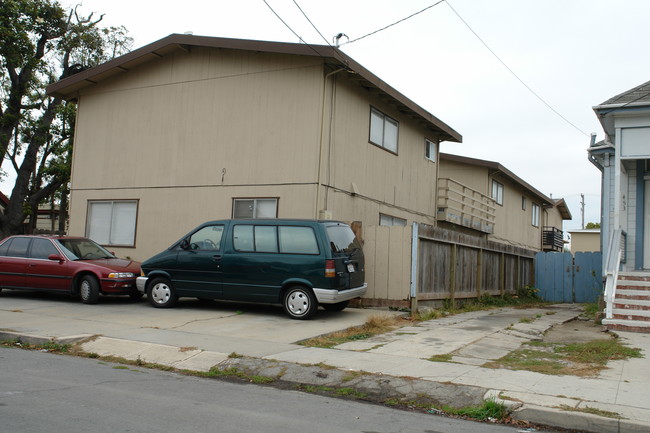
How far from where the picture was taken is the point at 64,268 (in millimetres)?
13406

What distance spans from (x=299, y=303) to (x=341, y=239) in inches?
59.9

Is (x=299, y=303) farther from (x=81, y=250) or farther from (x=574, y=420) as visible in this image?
(x=574, y=420)

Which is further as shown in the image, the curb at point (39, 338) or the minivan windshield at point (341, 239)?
the minivan windshield at point (341, 239)

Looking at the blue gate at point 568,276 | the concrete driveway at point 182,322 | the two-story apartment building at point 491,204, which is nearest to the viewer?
the concrete driveway at point 182,322

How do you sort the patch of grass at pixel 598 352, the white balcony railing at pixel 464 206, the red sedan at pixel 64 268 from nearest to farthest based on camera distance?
1. the patch of grass at pixel 598 352
2. the red sedan at pixel 64 268
3. the white balcony railing at pixel 464 206

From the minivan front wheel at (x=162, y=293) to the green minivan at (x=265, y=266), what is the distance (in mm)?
21

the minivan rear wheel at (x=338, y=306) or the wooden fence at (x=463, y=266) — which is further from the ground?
the wooden fence at (x=463, y=266)

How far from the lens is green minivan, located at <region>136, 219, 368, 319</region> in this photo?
11.2 meters

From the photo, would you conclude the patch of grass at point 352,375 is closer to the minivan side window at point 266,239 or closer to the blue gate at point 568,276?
the minivan side window at point 266,239

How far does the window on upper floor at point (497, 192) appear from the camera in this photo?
2740 cm

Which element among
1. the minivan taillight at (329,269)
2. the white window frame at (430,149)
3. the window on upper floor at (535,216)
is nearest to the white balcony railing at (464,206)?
the white window frame at (430,149)

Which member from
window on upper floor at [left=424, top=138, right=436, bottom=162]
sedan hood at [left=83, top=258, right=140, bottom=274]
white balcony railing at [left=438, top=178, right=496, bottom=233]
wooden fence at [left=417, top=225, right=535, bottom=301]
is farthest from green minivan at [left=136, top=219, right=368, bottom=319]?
white balcony railing at [left=438, top=178, right=496, bottom=233]

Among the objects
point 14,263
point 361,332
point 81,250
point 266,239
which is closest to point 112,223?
point 81,250

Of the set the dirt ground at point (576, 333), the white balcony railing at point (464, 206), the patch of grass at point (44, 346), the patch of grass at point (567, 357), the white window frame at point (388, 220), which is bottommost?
the patch of grass at point (44, 346)
